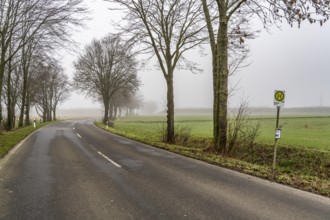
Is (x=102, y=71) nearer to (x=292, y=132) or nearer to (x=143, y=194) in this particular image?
(x=292, y=132)

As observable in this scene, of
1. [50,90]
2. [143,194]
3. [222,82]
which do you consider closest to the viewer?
[143,194]

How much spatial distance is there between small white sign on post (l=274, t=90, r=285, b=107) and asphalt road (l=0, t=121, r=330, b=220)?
2.89m

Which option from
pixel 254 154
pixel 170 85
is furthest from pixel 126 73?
pixel 254 154

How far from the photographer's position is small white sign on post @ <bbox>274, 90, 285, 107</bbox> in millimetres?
10578

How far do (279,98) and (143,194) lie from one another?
612 centimetres

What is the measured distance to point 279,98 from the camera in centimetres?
1062

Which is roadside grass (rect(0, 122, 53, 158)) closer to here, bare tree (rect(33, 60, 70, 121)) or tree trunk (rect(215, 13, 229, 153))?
tree trunk (rect(215, 13, 229, 153))

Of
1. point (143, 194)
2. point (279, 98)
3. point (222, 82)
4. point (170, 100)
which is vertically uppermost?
point (222, 82)

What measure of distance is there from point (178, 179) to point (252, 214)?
3103mm

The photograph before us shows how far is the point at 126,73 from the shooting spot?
147 ft

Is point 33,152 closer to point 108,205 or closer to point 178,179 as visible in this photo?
point 178,179

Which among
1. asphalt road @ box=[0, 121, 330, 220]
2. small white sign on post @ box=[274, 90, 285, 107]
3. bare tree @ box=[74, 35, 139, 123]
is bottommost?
asphalt road @ box=[0, 121, 330, 220]

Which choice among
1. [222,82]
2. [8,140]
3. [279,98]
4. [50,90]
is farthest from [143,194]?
[50,90]

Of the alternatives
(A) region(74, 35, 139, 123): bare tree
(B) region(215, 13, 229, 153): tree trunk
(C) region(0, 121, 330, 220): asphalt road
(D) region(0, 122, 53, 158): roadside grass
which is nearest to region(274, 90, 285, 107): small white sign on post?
(C) region(0, 121, 330, 220): asphalt road
